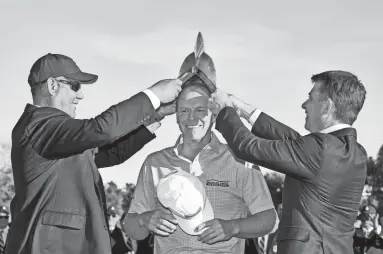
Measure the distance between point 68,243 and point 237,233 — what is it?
120cm

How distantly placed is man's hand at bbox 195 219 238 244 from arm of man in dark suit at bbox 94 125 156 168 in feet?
3.90

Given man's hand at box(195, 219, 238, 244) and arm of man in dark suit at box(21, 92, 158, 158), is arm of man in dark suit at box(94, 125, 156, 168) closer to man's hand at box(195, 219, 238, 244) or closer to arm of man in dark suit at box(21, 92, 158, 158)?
arm of man in dark suit at box(21, 92, 158, 158)

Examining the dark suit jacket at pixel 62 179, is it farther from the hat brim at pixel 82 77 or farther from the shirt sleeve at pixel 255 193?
the shirt sleeve at pixel 255 193

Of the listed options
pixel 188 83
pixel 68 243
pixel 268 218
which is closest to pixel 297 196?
pixel 268 218

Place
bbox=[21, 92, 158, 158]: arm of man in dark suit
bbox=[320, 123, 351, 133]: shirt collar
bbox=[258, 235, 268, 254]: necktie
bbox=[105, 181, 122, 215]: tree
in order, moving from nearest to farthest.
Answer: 1. bbox=[21, 92, 158, 158]: arm of man in dark suit
2. bbox=[320, 123, 351, 133]: shirt collar
3. bbox=[258, 235, 268, 254]: necktie
4. bbox=[105, 181, 122, 215]: tree

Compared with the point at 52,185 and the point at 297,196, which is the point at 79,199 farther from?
the point at 297,196

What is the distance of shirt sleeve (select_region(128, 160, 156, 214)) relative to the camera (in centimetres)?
561

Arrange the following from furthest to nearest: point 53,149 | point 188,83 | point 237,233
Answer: point 188,83 < point 237,233 < point 53,149

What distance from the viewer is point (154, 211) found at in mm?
5371

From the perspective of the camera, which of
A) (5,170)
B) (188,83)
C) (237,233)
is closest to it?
(237,233)

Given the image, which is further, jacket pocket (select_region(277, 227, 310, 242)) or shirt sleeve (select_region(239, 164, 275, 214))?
shirt sleeve (select_region(239, 164, 275, 214))

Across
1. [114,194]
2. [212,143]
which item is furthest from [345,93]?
[114,194]

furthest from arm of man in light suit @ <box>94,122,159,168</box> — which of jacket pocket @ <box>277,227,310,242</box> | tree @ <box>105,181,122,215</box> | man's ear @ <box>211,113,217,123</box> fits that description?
tree @ <box>105,181,122,215</box>

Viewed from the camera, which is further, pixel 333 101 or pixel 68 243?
pixel 333 101
